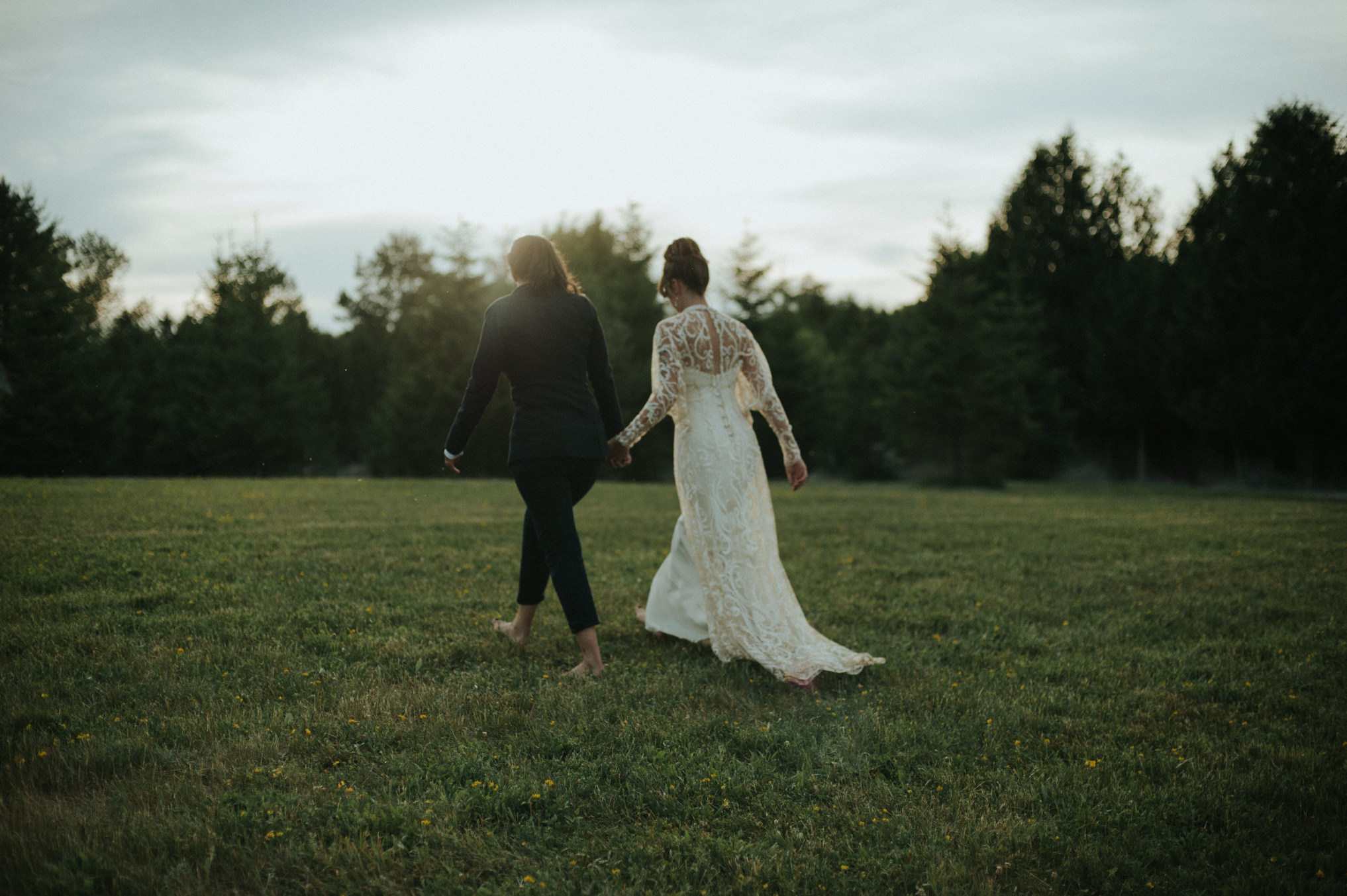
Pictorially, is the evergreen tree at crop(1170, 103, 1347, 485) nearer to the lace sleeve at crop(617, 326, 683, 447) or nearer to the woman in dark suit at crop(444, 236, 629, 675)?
the lace sleeve at crop(617, 326, 683, 447)

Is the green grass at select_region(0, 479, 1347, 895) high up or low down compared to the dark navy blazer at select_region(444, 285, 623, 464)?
down

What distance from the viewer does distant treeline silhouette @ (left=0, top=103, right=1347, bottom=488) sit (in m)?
24.1

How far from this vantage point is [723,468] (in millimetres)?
5156

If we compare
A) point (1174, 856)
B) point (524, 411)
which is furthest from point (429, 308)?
point (1174, 856)

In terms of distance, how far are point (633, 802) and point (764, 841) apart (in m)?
0.56

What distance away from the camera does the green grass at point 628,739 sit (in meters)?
2.75

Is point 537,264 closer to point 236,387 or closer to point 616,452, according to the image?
point 616,452

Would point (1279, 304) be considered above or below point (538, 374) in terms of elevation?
above

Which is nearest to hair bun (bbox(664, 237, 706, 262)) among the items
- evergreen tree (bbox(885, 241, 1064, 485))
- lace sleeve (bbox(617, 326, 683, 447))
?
lace sleeve (bbox(617, 326, 683, 447))

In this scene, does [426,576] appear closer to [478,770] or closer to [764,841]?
[478,770]

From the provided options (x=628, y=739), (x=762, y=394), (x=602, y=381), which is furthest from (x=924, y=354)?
(x=628, y=739)

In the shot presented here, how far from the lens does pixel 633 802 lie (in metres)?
3.19

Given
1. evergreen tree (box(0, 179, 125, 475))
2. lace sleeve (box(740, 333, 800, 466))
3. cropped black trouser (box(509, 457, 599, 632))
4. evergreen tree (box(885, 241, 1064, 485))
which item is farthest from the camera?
evergreen tree (box(885, 241, 1064, 485))

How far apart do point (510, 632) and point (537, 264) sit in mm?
2418
